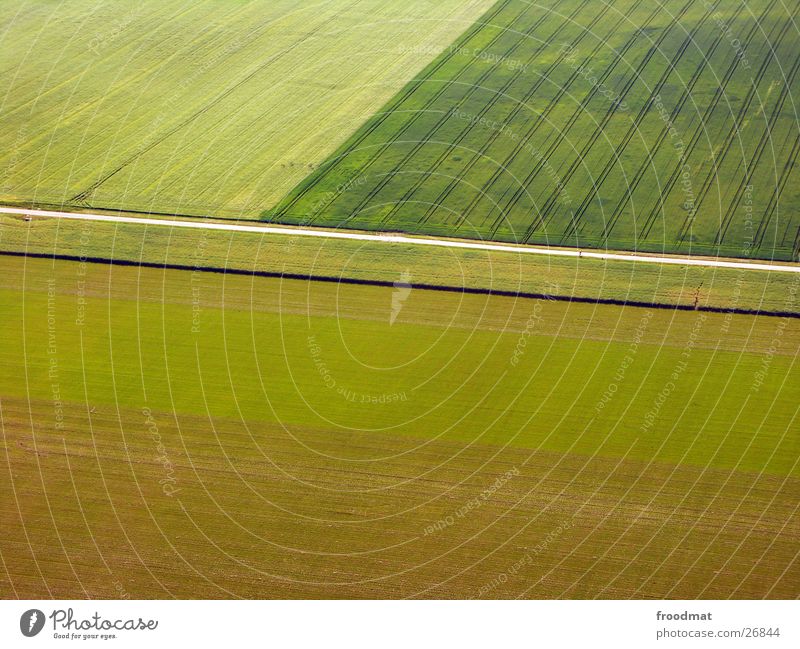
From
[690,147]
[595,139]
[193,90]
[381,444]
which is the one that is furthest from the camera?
[193,90]

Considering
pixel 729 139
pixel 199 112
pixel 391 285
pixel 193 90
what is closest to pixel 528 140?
pixel 729 139

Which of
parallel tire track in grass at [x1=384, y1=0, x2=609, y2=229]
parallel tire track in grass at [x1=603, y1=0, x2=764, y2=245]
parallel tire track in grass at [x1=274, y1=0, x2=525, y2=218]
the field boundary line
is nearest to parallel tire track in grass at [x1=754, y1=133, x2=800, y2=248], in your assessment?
the field boundary line

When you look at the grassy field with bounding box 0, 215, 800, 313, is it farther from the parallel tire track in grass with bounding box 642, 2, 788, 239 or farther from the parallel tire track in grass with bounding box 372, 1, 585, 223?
the parallel tire track in grass with bounding box 642, 2, 788, 239

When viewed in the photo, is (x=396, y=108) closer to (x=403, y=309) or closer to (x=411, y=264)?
(x=411, y=264)

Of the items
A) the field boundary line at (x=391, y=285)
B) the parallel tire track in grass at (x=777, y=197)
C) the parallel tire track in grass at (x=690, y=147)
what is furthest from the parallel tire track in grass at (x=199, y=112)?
the parallel tire track in grass at (x=777, y=197)

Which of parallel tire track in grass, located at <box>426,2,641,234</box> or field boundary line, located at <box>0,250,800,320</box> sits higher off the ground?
parallel tire track in grass, located at <box>426,2,641,234</box>

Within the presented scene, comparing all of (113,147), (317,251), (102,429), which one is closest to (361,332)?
(317,251)
